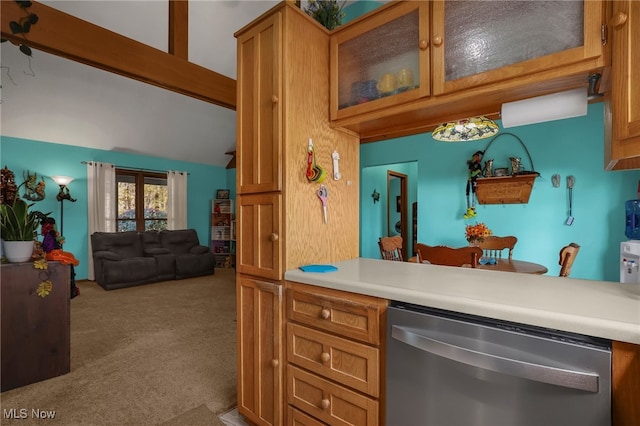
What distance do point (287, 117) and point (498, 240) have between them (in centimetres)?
280

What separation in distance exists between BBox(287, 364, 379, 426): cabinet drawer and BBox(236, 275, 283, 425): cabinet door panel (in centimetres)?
10

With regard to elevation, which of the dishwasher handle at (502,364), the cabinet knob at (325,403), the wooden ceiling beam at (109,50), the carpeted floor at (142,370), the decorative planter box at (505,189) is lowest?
the carpeted floor at (142,370)

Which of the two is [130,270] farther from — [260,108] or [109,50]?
[260,108]

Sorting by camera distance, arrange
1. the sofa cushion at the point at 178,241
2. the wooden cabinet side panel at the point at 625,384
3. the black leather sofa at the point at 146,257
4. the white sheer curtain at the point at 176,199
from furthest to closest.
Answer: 1. the white sheer curtain at the point at 176,199
2. the sofa cushion at the point at 178,241
3. the black leather sofa at the point at 146,257
4. the wooden cabinet side panel at the point at 625,384

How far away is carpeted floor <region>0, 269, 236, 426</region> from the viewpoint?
181 cm

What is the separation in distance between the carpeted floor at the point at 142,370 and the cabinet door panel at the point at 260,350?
364mm

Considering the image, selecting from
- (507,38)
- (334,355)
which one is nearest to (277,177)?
(334,355)

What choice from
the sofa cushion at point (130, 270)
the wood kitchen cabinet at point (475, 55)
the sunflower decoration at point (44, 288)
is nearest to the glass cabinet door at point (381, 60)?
the wood kitchen cabinet at point (475, 55)

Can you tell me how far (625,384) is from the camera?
71 cm

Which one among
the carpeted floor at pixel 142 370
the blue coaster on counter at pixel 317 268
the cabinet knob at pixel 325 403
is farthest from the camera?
the carpeted floor at pixel 142 370

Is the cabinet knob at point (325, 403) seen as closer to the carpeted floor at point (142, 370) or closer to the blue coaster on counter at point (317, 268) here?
the blue coaster on counter at point (317, 268)

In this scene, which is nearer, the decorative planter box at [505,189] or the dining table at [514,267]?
the dining table at [514,267]

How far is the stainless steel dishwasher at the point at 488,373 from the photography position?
730 millimetres

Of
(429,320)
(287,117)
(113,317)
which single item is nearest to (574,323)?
(429,320)
